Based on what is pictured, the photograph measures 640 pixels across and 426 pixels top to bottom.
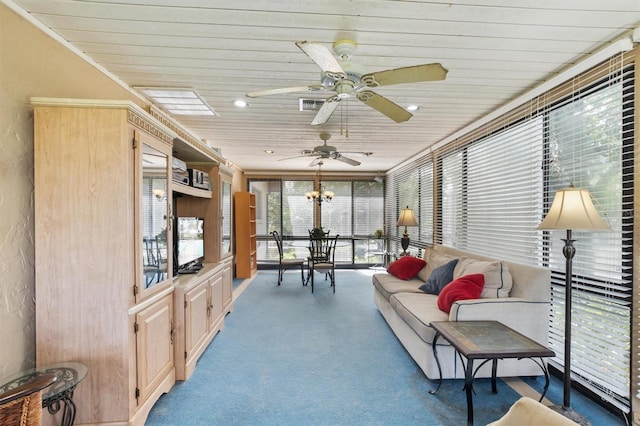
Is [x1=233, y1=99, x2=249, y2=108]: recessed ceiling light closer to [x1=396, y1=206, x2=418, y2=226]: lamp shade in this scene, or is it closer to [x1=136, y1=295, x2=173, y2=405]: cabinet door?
[x1=136, y1=295, x2=173, y2=405]: cabinet door

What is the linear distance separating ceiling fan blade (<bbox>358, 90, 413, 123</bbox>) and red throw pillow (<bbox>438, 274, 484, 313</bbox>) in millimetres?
1552

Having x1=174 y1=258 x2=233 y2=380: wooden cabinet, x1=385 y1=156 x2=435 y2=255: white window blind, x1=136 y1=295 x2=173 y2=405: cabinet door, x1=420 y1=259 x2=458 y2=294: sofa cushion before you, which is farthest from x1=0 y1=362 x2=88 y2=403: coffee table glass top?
x1=385 y1=156 x2=435 y2=255: white window blind

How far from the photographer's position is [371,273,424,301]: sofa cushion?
11.9 ft

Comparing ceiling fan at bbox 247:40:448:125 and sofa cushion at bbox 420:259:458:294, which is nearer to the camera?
ceiling fan at bbox 247:40:448:125

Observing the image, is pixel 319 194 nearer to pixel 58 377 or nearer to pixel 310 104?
pixel 310 104

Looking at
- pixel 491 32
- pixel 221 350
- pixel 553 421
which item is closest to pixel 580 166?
pixel 491 32

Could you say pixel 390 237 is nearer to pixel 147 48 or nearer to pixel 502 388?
pixel 502 388

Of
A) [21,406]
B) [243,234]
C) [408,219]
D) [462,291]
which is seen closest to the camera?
[21,406]

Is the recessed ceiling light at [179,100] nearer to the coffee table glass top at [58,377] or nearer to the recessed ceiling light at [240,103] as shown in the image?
the recessed ceiling light at [240,103]

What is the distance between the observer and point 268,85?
2.67 meters

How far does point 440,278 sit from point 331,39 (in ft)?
8.86

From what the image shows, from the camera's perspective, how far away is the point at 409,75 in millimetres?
1771

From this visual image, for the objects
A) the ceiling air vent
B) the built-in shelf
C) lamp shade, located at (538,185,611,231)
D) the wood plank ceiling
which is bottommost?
lamp shade, located at (538,185,611,231)

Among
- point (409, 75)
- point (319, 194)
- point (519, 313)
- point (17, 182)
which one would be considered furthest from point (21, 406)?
point (319, 194)
